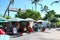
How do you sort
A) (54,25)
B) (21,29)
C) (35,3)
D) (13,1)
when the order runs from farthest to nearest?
(35,3) → (54,25) → (13,1) → (21,29)

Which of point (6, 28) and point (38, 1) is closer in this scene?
point (6, 28)

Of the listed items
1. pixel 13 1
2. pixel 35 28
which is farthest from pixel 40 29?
pixel 13 1

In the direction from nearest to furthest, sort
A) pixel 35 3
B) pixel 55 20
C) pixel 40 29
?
pixel 40 29 < pixel 55 20 < pixel 35 3

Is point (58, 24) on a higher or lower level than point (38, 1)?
lower

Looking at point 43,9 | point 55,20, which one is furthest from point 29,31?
point 43,9

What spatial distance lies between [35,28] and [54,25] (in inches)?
1008

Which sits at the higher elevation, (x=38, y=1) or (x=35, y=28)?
(x=38, y=1)

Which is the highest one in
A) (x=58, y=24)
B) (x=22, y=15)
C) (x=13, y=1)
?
(x=13, y=1)

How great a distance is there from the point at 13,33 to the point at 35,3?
175 feet

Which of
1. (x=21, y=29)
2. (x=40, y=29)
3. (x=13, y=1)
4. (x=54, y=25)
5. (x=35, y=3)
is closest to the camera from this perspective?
(x=21, y=29)

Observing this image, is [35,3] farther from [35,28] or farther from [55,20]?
[35,28]

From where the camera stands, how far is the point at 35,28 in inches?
1491

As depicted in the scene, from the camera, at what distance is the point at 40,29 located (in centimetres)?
3588

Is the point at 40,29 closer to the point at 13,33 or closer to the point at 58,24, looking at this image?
the point at 13,33
